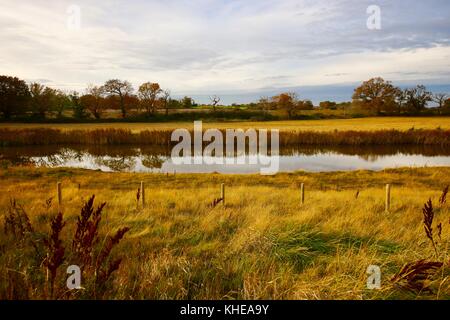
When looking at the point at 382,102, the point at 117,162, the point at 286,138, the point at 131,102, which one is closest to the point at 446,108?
the point at 382,102

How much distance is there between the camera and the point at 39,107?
66.9 metres

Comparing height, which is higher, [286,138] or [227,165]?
[286,138]

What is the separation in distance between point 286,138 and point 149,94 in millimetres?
50883

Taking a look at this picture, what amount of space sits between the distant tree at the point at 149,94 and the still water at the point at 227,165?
4169 centimetres

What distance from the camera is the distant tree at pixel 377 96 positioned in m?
80.6

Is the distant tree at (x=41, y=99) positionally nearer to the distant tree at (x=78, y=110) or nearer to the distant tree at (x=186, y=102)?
the distant tree at (x=78, y=110)

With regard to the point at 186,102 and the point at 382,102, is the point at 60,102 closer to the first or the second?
the point at 186,102

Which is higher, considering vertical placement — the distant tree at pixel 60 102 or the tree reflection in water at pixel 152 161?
the distant tree at pixel 60 102

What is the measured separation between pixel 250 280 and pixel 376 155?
3261cm

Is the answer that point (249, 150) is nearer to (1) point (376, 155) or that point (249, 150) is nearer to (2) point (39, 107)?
(1) point (376, 155)

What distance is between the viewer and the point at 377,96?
82.9 m

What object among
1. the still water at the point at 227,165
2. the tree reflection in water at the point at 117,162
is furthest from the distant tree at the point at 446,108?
the tree reflection in water at the point at 117,162

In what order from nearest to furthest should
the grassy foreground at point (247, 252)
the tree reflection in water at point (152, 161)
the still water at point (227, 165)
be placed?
the grassy foreground at point (247, 252) → the still water at point (227, 165) → the tree reflection in water at point (152, 161)
